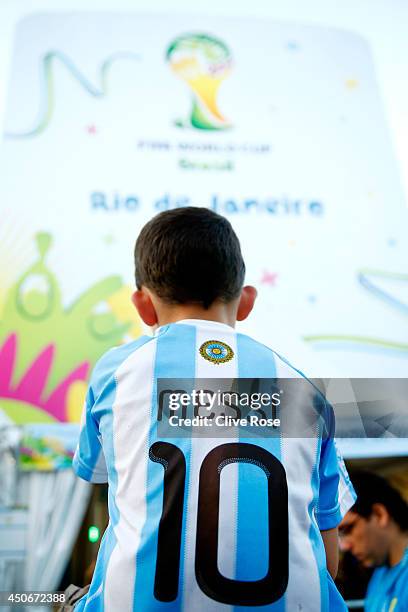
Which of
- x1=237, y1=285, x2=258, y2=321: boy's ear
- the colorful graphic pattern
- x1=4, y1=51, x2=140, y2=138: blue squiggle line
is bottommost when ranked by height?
x1=237, y1=285, x2=258, y2=321: boy's ear

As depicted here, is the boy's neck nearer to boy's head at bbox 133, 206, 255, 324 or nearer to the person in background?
boy's head at bbox 133, 206, 255, 324

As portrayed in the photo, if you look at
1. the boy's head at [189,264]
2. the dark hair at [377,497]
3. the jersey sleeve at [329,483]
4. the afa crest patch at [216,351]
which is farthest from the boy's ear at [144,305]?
the dark hair at [377,497]

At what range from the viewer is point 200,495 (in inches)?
25.0

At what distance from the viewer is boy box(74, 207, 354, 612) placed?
612mm

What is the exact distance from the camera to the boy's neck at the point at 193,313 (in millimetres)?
806

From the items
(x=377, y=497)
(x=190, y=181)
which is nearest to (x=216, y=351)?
(x=190, y=181)

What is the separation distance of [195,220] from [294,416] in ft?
1.09

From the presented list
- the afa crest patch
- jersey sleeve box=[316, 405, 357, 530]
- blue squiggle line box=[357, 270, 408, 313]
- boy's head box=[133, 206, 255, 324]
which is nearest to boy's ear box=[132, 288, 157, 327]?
boy's head box=[133, 206, 255, 324]

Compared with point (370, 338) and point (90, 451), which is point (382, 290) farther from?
point (90, 451)

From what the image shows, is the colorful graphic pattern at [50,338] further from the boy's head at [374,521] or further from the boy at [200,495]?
the boy's head at [374,521]

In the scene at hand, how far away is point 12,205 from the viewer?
142cm

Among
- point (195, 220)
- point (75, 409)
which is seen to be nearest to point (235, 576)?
point (195, 220)

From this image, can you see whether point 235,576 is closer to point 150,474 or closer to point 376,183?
point 150,474

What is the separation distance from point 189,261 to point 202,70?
98cm
